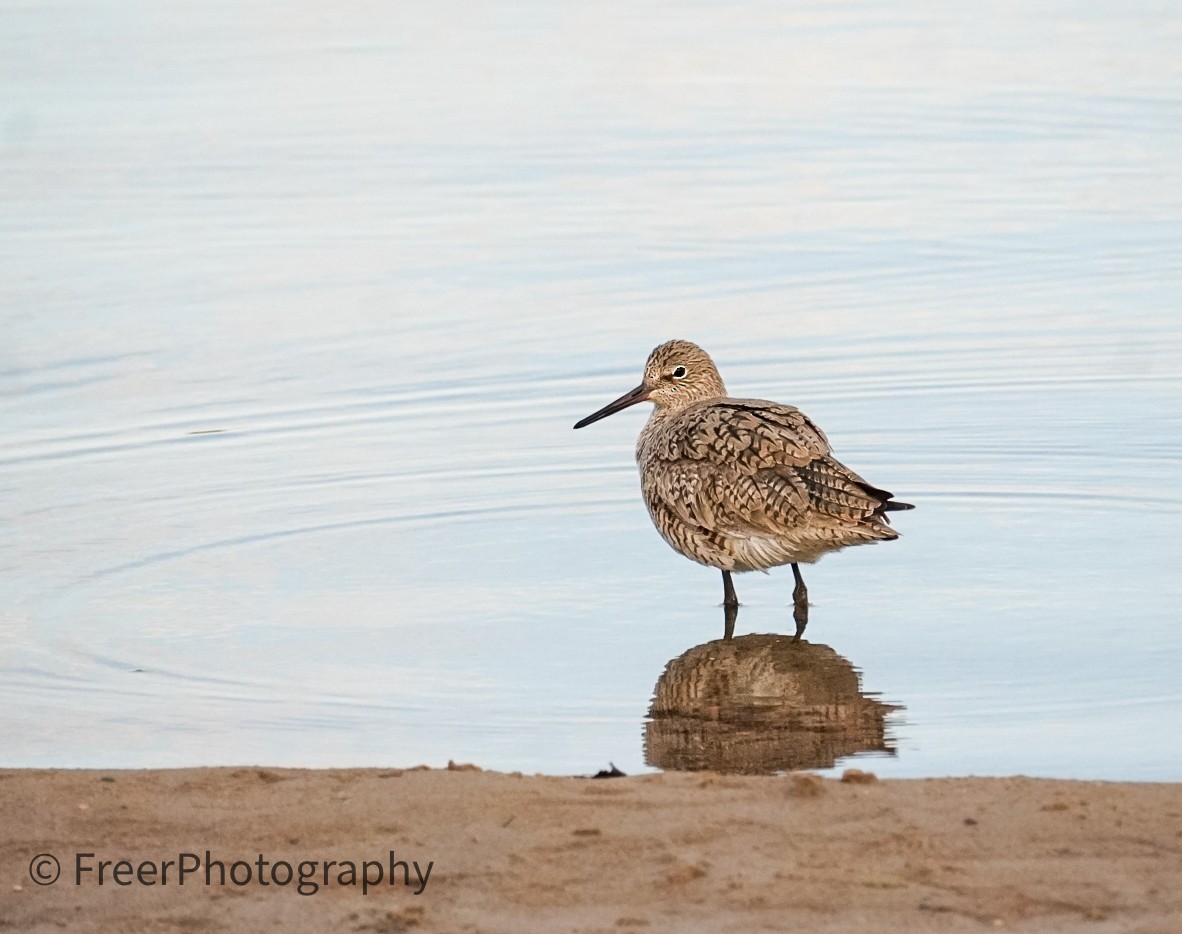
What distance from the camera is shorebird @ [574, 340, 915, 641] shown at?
900 centimetres

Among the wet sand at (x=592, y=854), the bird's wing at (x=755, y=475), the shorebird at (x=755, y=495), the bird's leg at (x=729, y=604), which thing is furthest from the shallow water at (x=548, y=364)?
the wet sand at (x=592, y=854)

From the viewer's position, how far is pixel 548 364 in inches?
502

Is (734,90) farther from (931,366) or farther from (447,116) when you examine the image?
(931,366)

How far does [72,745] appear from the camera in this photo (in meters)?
7.64

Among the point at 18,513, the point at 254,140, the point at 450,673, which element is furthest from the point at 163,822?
the point at 254,140

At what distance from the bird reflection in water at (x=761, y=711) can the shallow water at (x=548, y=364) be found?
0.09 metres

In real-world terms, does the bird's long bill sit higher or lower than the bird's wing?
higher

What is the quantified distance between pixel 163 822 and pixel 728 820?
5.30ft

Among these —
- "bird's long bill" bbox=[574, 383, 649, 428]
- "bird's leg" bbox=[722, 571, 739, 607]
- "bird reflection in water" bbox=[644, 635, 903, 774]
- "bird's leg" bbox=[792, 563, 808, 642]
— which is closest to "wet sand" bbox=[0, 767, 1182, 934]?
"bird reflection in water" bbox=[644, 635, 903, 774]

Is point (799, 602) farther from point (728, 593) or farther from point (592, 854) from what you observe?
point (592, 854)

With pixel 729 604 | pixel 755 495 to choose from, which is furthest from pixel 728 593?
pixel 755 495

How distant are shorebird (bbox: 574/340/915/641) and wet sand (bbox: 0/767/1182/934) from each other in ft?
9.21

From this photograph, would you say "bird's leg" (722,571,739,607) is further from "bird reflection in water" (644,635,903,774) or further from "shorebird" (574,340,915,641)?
"bird reflection in water" (644,635,903,774)

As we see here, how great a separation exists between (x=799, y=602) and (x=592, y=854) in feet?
12.0
